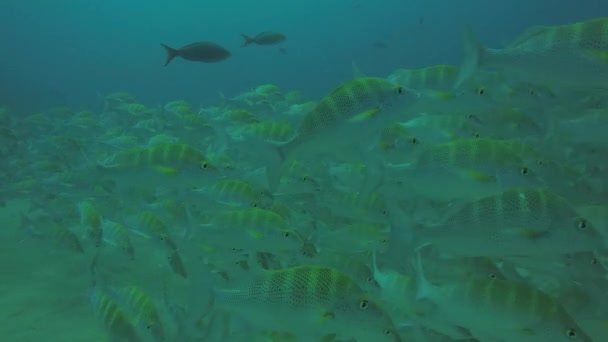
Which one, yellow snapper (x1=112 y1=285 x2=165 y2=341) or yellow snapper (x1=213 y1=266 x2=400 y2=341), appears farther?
yellow snapper (x1=112 y1=285 x2=165 y2=341)

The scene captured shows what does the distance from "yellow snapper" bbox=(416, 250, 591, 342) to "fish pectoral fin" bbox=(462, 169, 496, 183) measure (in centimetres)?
104

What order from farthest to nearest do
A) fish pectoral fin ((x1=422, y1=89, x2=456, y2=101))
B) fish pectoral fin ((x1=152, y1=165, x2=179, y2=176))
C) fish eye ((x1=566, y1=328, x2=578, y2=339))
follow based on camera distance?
fish pectoral fin ((x1=422, y1=89, x2=456, y2=101)), fish pectoral fin ((x1=152, y1=165, x2=179, y2=176)), fish eye ((x1=566, y1=328, x2=578, y2=339))

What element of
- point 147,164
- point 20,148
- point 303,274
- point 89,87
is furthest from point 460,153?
point 89,87

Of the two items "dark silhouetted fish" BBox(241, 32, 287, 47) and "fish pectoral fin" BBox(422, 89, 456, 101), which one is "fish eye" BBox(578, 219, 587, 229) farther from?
"dark silhouetted fish" BBox(241, 32, 287, 47)

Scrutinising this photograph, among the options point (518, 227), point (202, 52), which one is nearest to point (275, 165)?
point (518, 227)

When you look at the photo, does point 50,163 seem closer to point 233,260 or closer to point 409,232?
point 233,260

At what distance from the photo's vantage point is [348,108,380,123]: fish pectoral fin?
3.24m

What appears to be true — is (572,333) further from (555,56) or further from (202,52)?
(202,52)

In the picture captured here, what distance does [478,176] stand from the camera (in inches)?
136

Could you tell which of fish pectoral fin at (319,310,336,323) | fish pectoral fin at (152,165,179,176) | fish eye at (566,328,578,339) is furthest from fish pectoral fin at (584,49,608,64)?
fish pectoral fin at (152,165,179,176)

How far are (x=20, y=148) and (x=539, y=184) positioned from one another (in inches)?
587

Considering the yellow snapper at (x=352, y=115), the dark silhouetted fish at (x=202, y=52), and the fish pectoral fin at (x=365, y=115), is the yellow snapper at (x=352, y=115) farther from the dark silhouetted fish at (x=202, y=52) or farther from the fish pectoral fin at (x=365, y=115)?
the dark silhouetted fish at (x=202, y=52)

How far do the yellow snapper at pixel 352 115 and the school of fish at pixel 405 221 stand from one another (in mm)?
11

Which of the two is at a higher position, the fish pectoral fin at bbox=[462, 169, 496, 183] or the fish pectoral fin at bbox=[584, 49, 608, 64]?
the fish pectoral fin at bbox=[584, 49, 608, 64]
